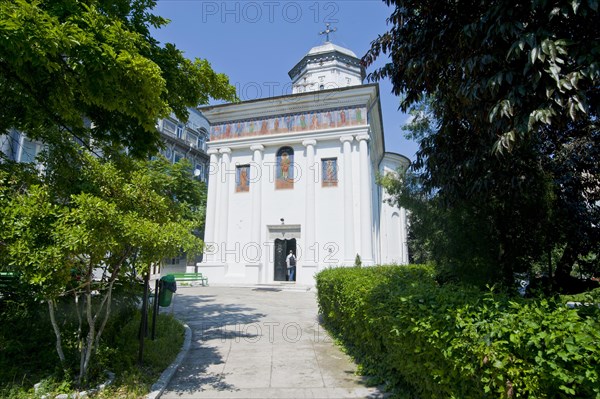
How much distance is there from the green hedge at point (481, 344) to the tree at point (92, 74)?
13.5ft

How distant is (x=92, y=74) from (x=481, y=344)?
4830 millimetres

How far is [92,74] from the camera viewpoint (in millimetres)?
4223

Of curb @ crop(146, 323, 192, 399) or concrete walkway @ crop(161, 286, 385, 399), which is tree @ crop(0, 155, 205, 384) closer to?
curb @ crop(146, 323, 192, 399)

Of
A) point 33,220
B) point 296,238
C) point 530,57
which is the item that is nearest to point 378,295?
point 530,57

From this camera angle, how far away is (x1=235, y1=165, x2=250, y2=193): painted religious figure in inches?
967

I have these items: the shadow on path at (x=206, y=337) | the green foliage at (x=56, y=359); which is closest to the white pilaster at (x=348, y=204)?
the shadow on path at (x=206, y=337)

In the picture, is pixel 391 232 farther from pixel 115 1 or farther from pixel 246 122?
pixel 115 1

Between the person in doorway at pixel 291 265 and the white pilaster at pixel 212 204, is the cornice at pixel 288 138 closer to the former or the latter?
the white pilaster at pixel 212 204

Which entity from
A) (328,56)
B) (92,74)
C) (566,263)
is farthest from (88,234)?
(328,56)

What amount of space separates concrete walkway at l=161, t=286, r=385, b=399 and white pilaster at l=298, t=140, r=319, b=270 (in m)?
11.1

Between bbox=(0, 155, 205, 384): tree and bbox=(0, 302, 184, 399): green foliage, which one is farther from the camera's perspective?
bbox=(0, 302, 184, 399): green foliage

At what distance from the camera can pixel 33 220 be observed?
157 inches

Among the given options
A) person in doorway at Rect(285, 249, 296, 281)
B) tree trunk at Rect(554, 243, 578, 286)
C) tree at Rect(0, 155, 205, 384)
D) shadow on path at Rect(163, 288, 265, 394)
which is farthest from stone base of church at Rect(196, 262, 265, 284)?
tree at Rect(0, 155, 205, 384)

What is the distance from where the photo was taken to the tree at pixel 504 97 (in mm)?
3152
